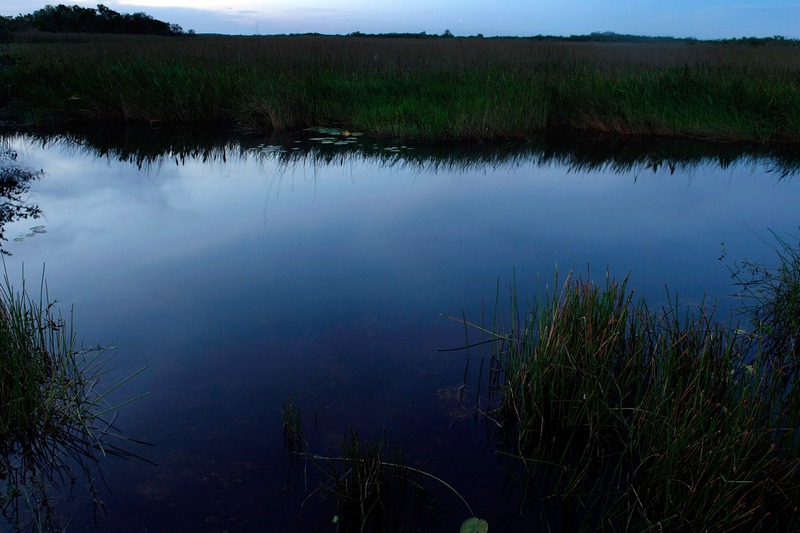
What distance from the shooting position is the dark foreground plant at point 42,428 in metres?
2.15

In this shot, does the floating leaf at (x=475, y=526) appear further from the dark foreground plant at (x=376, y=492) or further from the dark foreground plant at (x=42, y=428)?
the dark foreground plant at (x=42, y=428)

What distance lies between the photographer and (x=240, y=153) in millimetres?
8102

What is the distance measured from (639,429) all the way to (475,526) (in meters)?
0.73

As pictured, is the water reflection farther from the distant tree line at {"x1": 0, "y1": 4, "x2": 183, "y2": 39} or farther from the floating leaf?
the distant tree line at {"x1": 0, "y1": 4, "x2": 183, "y2": 39}

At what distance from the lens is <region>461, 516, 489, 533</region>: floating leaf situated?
2002 mm

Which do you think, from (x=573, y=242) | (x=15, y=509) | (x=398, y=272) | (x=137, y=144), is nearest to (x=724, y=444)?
(x=15, y=509)

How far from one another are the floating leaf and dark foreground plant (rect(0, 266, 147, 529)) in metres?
1.31

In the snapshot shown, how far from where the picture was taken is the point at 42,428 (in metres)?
2.45

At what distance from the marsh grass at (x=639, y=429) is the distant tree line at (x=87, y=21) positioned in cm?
4099

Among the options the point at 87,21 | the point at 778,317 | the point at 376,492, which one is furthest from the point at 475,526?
the point at 87,21

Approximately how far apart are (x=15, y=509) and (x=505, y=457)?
5.92 ft

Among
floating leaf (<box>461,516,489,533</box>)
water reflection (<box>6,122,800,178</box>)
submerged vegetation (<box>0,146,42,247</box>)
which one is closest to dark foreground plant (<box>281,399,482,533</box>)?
floating leaf (<box>461,516,489,533</box>)

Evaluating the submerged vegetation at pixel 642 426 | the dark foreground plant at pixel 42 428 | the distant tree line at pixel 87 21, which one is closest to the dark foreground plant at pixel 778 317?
the submerged vegetation at pixel 642 426

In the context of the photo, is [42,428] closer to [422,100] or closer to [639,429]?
[639,429]
